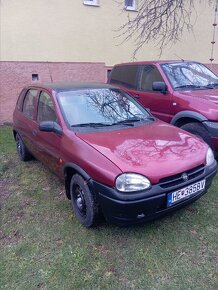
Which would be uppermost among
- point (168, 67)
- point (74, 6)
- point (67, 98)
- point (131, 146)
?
point (74, 6)

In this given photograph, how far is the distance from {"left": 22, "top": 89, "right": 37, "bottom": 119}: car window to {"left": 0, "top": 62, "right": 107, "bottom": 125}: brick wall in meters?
4.14

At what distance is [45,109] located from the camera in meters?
4.25

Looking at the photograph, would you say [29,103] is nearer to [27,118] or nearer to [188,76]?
[27,118]

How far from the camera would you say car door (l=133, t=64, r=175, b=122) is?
5427 millimetres

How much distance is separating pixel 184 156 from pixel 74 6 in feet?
25.6

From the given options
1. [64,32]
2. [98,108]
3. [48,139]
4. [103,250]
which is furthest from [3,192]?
[64,32]

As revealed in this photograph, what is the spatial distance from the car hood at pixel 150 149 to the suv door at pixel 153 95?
68.6 inches

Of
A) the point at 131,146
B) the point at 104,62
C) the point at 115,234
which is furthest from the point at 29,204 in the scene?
the point at 104,62

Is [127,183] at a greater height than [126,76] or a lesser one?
lesser

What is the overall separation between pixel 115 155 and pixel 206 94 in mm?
2758

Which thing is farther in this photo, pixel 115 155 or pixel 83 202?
pixel 83 202

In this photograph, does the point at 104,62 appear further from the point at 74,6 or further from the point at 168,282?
the point at 168,282

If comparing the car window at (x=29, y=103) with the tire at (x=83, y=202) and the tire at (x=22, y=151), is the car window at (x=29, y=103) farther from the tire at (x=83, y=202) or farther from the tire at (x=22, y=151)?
the tire at (x=83, y=202)

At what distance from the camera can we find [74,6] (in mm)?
9188
